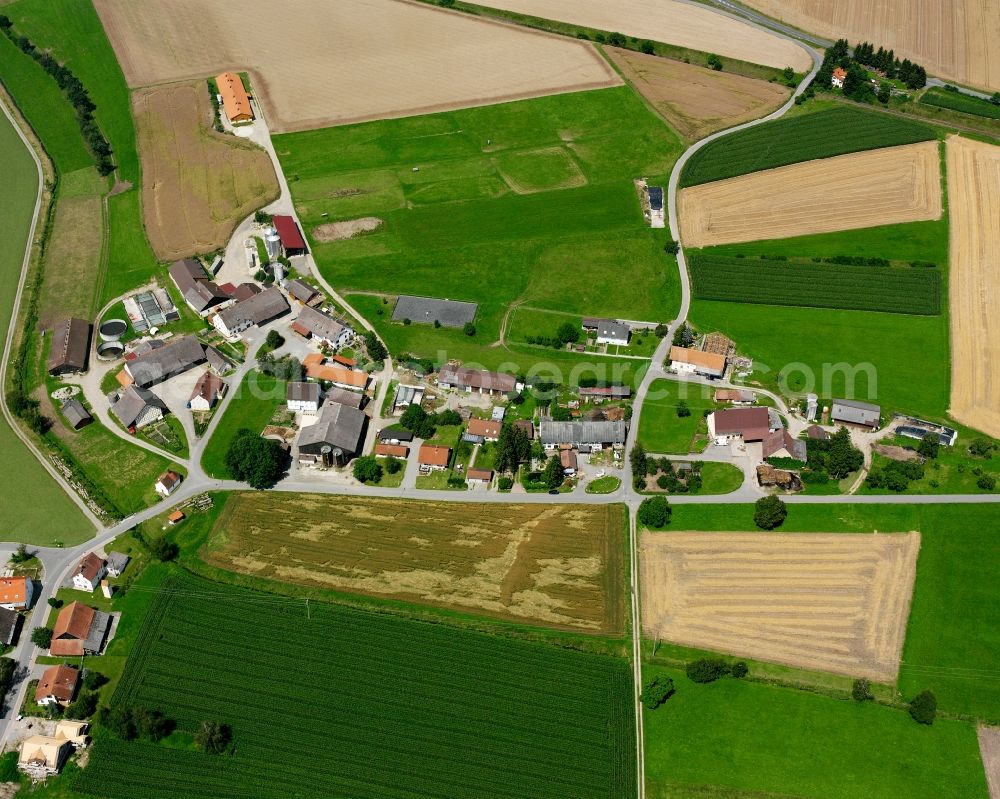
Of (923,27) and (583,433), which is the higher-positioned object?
(923,27)

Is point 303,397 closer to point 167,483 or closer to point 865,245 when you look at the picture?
point 167,483

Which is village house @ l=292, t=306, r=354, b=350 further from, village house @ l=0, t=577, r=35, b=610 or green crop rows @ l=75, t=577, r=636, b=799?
village house @ l=0, t=577, r=35, b=610

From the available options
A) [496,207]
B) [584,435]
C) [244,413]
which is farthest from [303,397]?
[496,207]

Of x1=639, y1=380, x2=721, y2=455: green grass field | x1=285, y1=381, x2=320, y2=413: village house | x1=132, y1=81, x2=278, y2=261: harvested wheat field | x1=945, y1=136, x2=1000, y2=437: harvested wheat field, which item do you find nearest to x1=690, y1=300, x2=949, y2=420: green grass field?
x1=945, y1=136, x2=1000, y2=437: harvested wheat field

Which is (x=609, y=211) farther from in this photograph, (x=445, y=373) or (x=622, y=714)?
(x=622, y=714)

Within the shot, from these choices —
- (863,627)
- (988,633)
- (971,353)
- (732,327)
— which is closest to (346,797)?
(863,627)

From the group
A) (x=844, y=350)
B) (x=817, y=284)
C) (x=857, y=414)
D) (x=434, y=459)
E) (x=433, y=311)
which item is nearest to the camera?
(x=434, y=459)
